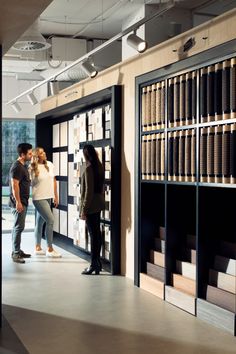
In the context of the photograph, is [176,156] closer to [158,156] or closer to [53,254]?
[158,156]

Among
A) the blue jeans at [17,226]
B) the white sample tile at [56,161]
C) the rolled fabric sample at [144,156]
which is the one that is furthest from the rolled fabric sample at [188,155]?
the white sample tile at [56,161]

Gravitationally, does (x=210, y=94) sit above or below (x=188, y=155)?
above

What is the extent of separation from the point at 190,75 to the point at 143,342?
2267 millimetres

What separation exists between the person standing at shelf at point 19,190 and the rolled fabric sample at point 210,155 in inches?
131

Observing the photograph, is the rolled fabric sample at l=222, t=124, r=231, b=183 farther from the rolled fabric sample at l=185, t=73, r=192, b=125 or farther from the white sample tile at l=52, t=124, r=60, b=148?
the white sample tile at l=52, t=124, r=60, b=148

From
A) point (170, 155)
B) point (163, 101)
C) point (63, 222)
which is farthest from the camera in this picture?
point (63, 222)

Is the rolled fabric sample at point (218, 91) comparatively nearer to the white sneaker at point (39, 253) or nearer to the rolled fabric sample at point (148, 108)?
the rolled fabric sample at point (148, 108)

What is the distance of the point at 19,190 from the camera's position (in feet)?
23.1

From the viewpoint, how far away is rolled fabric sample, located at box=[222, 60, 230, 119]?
407 centimetres

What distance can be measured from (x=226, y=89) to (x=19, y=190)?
12.3 feet

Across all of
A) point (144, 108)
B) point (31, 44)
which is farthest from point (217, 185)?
point (31, 44)

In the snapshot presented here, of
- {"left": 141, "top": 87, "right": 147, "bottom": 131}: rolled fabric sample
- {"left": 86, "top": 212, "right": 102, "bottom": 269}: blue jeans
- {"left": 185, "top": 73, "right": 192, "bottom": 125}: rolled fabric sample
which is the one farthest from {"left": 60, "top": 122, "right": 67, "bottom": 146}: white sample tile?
{"left": 185, "top": 73, "right": 192, "bottom": 125}: rolled fabric sample

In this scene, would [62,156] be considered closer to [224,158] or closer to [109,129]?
[109,129]

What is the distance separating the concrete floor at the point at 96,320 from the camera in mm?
3689
